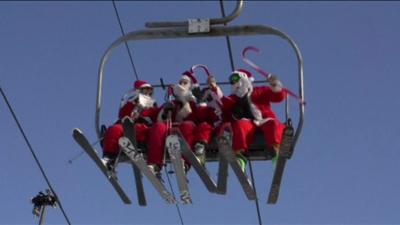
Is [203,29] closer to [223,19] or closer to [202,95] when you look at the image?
[223,19]

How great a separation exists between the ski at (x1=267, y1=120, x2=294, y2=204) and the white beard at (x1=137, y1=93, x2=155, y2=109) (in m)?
1.41

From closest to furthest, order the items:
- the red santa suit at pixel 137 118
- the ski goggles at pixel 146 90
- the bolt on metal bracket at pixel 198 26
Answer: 1. the bolt on metal bracket at pixel 198 26
2. the red santa suit at pixel 137 118
3. the ski goggles at pixel 146 90

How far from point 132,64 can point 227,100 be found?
3.32 m

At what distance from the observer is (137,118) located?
24.1ft

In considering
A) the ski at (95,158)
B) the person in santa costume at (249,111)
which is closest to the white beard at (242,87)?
the person in santa costume at (249,111)

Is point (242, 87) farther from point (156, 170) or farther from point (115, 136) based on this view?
point (115, 136)

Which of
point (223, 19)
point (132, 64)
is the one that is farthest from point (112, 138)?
point (132, 64)

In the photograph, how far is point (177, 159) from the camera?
6793 mm

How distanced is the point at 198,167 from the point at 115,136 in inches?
31.1

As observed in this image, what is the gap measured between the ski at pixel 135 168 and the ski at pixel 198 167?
39 centimetres

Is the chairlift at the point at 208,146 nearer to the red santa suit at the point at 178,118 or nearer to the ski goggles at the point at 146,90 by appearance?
the red santa suit at the point at 178,118

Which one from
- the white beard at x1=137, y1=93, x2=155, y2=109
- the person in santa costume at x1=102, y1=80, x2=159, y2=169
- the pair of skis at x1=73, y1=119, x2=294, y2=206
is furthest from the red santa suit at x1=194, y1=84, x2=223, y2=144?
the white beard at x1=137, y1=93, x2=155, y2=109

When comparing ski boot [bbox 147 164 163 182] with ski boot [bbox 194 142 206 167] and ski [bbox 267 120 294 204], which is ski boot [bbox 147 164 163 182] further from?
ski [bbox 267 120 294 204]

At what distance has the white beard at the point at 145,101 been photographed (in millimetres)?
7519
